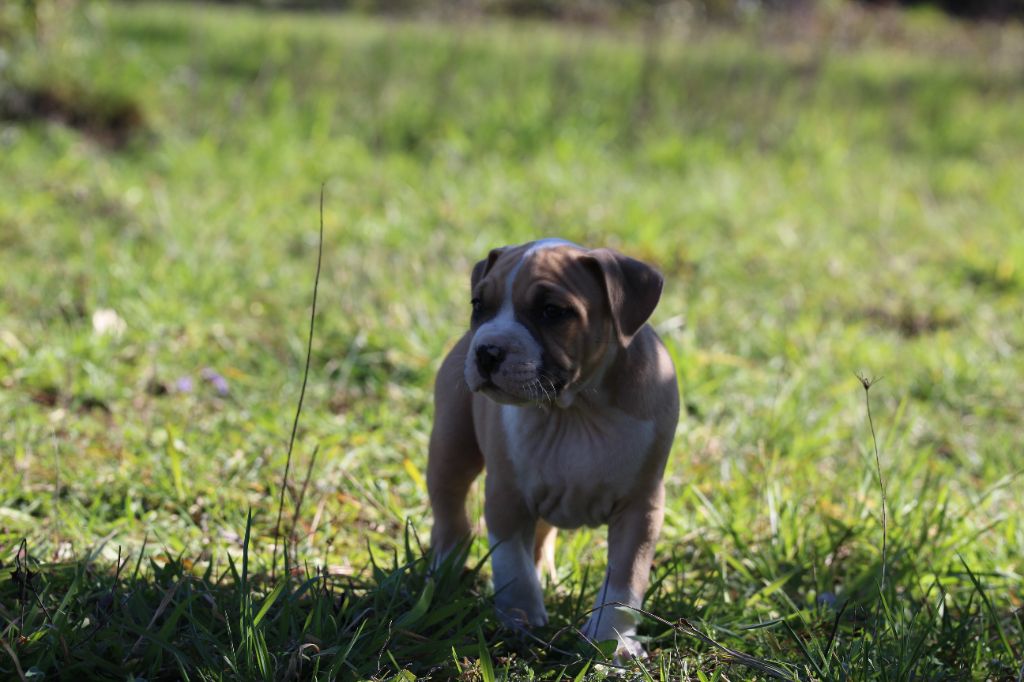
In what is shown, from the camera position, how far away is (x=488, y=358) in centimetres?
253

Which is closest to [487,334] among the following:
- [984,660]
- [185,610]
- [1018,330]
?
[185,610]

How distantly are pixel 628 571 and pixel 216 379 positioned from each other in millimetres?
2129

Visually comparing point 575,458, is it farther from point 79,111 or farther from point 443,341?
point 79,111

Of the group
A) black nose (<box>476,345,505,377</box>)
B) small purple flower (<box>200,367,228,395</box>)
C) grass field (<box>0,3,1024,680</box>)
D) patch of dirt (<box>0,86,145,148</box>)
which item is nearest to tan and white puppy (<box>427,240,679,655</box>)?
black nose (<box>476,345,505,377</box>)

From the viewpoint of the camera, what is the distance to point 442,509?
3.04 meters

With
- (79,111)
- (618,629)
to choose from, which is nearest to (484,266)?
(618,629)

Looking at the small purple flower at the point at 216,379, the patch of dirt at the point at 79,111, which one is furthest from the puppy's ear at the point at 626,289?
the patch of dirt at the point at 79,111

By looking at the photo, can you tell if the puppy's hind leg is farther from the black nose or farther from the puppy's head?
the black nose

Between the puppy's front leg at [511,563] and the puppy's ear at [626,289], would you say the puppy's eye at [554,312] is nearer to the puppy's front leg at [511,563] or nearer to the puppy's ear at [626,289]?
the puppy's ear at [626,289]

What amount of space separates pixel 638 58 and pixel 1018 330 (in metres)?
5.60

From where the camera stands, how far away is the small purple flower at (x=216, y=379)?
13.9 feet

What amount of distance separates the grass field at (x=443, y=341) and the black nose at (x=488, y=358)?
55cm

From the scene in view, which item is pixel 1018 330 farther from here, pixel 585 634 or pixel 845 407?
pixel 585 634

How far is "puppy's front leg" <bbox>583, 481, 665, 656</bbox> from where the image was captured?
2.68 meters
